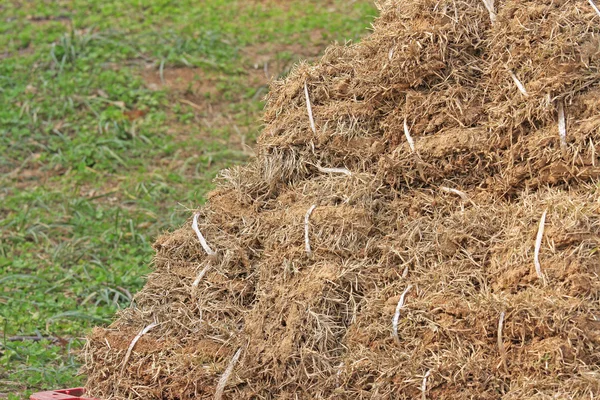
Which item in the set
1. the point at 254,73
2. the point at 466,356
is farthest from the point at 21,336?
the point at 254,73

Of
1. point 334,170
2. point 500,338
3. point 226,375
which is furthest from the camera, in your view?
point 334,170

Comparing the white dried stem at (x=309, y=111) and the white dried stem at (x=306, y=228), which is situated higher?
the white dried stem at (x=309, y=111)

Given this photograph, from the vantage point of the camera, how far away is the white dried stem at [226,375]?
12.0 ft

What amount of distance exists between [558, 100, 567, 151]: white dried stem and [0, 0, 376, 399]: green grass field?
269 cm

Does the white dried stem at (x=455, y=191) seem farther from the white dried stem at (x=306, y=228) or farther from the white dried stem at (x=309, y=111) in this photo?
the white dried stem at (x=309, y=111)

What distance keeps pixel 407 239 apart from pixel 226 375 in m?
0.96

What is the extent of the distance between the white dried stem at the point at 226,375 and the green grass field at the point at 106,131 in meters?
1.36

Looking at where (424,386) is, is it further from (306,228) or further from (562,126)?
(562,126)

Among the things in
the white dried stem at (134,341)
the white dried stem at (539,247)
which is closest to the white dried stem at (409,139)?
the white dried stem at (539,247)

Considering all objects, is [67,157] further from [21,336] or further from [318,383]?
[318,383]

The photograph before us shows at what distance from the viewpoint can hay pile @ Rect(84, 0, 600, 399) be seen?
326 centimetres

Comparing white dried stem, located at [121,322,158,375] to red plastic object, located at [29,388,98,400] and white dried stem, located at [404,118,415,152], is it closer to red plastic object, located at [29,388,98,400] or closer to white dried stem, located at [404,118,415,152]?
red plastic object, located at [29,388,98,400]

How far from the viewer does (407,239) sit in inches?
148

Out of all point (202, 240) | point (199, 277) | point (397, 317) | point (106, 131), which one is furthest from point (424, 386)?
point (106, 131)
